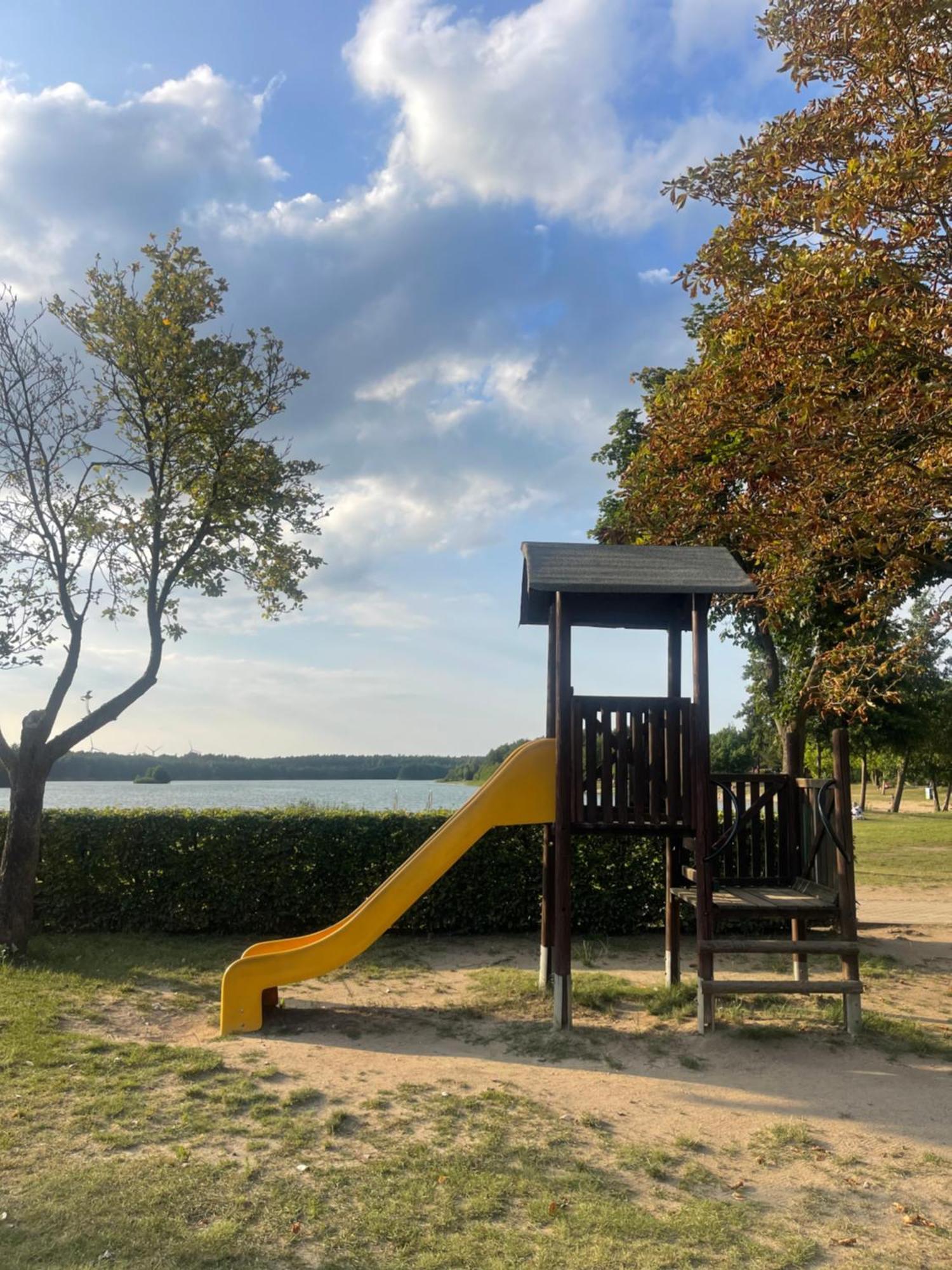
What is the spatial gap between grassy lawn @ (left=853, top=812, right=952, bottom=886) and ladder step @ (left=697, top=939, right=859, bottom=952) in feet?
35.0

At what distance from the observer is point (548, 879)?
343 inches

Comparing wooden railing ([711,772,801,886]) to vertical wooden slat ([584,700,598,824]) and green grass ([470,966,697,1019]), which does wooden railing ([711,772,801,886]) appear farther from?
vertical wooden slat ([584,700,598,824])


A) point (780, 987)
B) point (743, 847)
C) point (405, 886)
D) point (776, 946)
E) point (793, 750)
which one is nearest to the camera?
point (780, 987)

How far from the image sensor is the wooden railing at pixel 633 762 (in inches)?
292

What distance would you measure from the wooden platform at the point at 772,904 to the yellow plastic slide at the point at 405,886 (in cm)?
158

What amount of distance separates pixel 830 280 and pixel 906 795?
256 ft

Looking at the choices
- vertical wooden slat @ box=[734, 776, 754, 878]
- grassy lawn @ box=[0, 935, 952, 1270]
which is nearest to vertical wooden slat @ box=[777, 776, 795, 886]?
vertical wooden slat @ box=[734, 776, 754, 878]

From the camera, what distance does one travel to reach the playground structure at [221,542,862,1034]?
709cm

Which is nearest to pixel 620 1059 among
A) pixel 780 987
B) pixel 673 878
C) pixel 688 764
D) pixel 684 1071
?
pixel 684 1071

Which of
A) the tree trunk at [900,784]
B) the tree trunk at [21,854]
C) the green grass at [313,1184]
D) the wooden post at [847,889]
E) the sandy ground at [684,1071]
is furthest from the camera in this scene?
the tree trunk at [900,784]

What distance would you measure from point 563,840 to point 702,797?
1.21 m

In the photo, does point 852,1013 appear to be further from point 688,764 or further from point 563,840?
point 563,840

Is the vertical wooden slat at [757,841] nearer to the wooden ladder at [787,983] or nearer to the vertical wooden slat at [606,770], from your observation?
the wooden ladder at [787,983]

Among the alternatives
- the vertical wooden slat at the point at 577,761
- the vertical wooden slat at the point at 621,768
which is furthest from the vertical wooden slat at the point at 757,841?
the vertical wooden slat at the point at 577,761
